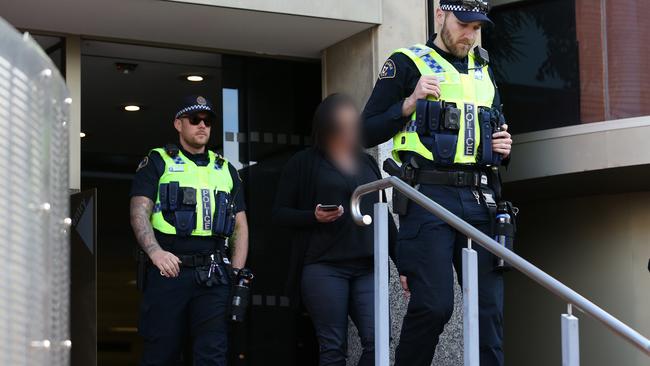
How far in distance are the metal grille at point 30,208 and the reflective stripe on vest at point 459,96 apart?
3.15m

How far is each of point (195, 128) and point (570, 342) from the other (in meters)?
3.48

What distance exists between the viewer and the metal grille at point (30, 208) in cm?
258

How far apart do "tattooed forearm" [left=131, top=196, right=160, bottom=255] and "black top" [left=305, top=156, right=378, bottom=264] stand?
0.94 meters

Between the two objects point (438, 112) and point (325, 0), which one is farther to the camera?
point (325, 0)

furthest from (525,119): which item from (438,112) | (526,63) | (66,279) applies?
(66,279)

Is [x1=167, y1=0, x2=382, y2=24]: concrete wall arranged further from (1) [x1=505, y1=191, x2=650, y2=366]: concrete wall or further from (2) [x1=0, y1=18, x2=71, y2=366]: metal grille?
(2) [x1=0, y1=18, x2=71, y2=366]: metal grille

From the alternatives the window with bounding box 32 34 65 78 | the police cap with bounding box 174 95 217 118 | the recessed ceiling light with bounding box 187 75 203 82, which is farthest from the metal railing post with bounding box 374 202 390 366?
the recessed ceiling light with bounding box 187 75 203 82

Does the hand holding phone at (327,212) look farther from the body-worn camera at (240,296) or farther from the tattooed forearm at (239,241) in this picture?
the tattooed forearm at (239,241)

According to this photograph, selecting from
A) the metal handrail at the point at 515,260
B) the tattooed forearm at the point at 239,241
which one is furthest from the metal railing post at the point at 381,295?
the tattooed forearm at the point at 239,241

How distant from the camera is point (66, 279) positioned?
3088mm

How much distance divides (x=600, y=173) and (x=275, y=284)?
244 cm

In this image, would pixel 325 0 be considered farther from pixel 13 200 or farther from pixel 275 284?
pixel 13 200

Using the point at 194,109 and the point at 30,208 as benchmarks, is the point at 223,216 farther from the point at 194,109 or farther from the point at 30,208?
the point at 30,208

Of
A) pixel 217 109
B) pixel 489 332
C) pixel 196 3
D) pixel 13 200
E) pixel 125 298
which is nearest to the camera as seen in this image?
pixel 13 200
